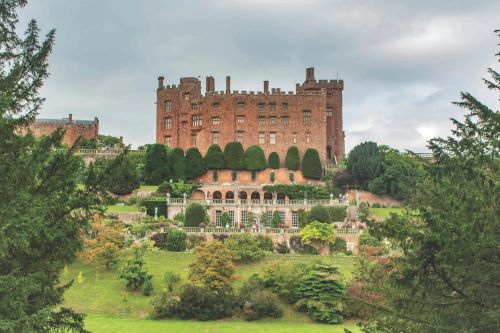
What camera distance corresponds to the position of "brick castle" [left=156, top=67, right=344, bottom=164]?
68562 mm

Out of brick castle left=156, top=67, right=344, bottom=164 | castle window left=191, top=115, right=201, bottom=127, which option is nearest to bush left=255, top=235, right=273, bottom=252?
brick castle left=156, top=67, right=344, bottom=164

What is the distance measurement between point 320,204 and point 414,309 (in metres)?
42.5

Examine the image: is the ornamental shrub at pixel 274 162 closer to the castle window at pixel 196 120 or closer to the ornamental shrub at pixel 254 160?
the ornamental shrub at pixel 254 160

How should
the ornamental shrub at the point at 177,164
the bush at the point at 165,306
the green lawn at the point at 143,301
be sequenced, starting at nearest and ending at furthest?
the green lawn at the point at 143,301
the bush at the point at 165,306
the ornamental shrub at the point at 177,164

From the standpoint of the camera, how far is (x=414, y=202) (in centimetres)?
1025

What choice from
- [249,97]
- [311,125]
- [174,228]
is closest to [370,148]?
[311,125]

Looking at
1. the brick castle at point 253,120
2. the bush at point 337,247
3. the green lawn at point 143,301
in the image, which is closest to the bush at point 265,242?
the green lawn at point 143,301

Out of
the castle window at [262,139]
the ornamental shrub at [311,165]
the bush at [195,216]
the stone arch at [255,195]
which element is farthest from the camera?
the castle window at [262,139]

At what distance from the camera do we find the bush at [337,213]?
50938 mm

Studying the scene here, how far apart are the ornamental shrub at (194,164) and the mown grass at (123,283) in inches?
874

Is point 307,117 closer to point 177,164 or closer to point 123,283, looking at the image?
point 177,164

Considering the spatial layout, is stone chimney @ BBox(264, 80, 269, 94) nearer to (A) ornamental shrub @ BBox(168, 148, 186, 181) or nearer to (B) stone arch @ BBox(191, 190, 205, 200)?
(A) ornamental shrub @ BBox(168, 148, 186, 181)

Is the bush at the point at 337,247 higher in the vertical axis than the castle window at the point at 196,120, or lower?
lower

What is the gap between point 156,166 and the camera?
6212 centimetres
